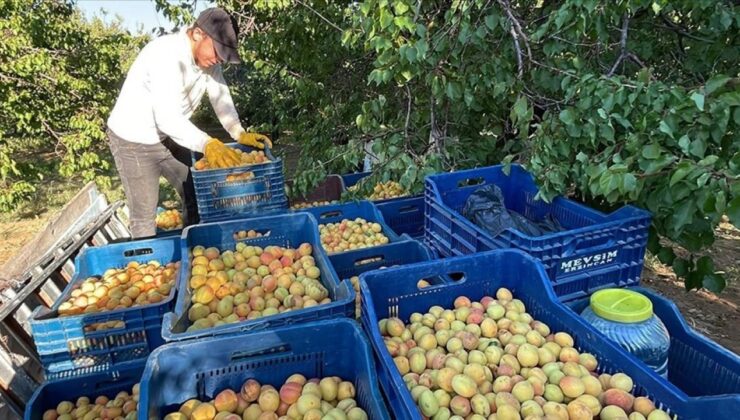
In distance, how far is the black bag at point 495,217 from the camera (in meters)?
2.48

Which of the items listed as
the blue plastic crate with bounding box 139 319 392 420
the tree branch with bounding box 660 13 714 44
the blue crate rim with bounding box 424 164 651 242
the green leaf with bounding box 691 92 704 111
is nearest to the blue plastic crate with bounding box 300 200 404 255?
the blue crate rim with bounding box 424 164 651 242

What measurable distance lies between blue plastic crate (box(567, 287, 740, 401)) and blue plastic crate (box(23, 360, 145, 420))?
6.35 feet

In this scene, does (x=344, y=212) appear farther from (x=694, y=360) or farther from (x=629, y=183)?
(x=694, y=360)

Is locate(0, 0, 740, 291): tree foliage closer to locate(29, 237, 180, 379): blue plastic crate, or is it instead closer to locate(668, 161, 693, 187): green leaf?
locate(668, 161, 693, 187): green leaf

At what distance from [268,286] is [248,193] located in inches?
45.5

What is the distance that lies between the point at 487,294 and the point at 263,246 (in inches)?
50.0

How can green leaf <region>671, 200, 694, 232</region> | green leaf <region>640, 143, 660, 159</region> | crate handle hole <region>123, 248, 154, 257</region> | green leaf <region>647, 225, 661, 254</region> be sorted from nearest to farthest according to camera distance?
1. green leaf <region>671, 200, 694, 232</region>
2. green leaf <region>640, 143, 660, 159</region>
3. green leaf <region>647, 225, 661, 254</region>
4. crate handle hole <region>123, 248, 154, 257</region>

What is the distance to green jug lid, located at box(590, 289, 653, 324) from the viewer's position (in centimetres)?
181

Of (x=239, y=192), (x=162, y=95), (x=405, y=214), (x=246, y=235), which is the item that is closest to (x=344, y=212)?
(x=405, y=214)

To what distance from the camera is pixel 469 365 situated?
167 centimetres

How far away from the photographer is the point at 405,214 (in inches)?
149

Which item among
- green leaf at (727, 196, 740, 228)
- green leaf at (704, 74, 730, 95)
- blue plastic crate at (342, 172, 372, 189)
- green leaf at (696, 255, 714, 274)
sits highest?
green leaf at (704, 74, 730, 95)

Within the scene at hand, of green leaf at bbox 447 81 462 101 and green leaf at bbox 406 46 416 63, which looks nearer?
green leaf at bbox 406 46 416 63

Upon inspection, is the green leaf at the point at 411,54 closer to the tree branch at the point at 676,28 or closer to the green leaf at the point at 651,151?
the green leaf at the point at 651,151
